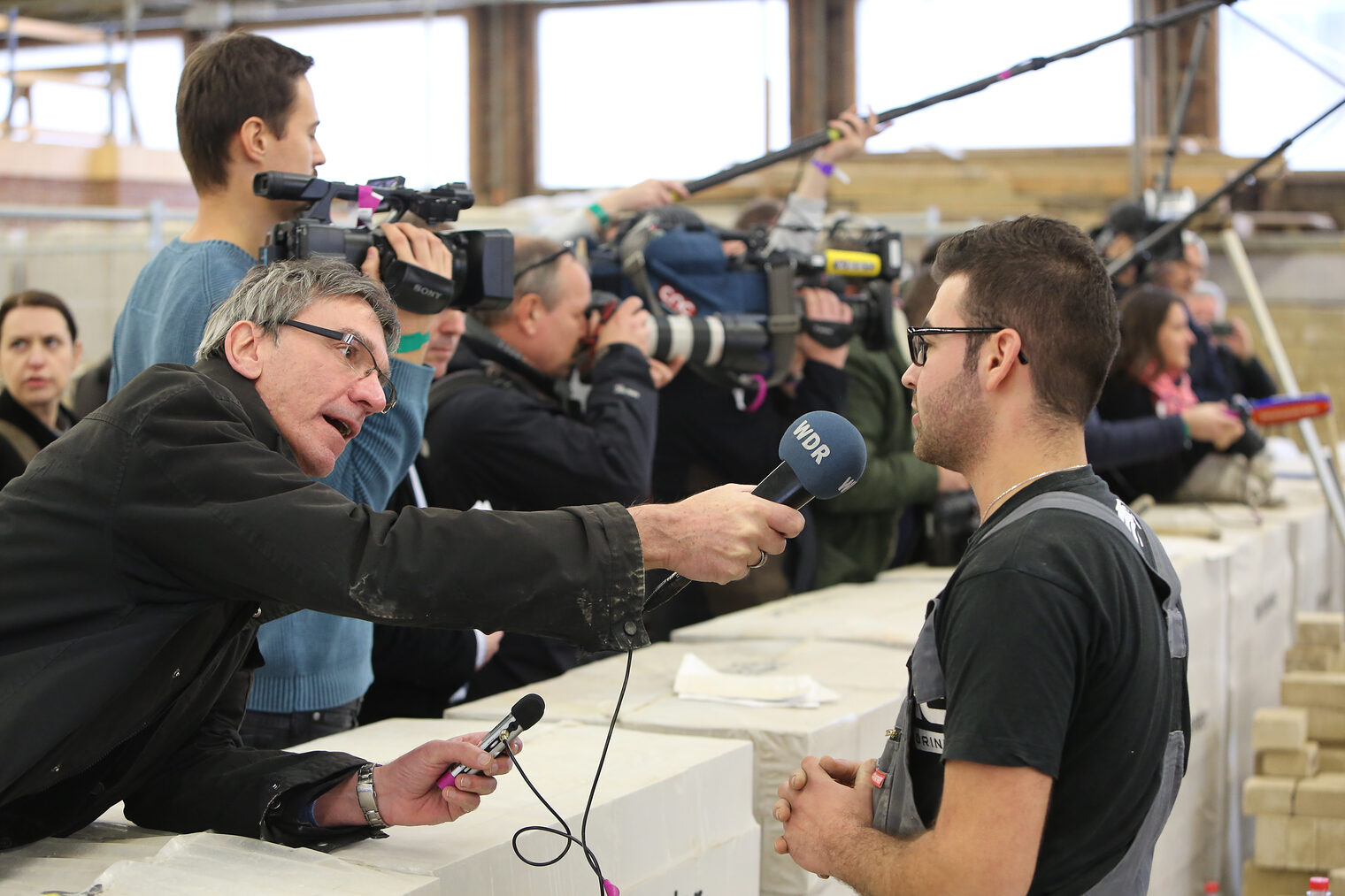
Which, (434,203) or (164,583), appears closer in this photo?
(164,583)

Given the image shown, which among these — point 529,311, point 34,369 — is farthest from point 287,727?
point 34,369

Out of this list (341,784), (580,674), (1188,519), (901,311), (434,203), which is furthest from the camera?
(1188,519)

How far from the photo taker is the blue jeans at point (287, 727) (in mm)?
2408

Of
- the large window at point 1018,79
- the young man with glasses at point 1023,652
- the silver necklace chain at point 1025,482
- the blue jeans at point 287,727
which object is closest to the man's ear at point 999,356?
the young man with glasses at point 1023,652

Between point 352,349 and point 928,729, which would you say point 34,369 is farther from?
point 928,729

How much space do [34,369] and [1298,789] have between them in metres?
3.51

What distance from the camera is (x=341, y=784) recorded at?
1.74 meters

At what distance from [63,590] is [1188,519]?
420cm

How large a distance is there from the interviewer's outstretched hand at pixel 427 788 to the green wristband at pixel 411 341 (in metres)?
0.85

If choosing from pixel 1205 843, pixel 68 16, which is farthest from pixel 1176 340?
pixel 68 16

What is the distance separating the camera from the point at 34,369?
3861mm

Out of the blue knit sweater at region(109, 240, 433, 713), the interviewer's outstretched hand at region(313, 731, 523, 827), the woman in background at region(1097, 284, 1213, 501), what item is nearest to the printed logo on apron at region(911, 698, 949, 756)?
the interviewer's outstretched hand at region(313, 731, 523, 827)

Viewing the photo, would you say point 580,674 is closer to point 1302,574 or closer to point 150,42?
point 1302,574

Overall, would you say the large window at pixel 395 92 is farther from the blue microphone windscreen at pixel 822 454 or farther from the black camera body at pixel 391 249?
the blue microphone windscreen at pixel 822 454
